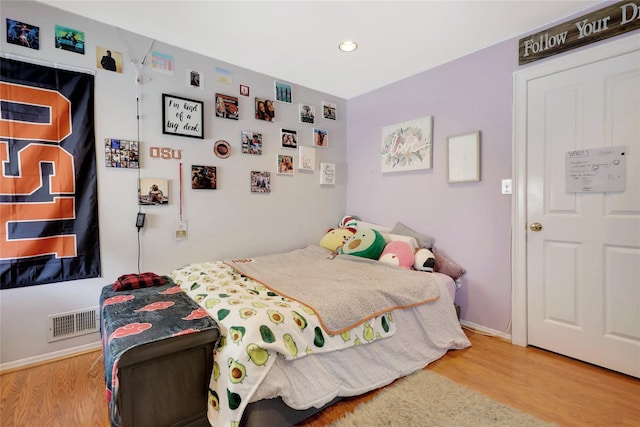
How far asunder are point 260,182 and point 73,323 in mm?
1798

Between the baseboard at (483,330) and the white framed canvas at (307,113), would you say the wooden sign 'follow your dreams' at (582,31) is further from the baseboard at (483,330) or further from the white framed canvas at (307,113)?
the baseboard at (483,330)

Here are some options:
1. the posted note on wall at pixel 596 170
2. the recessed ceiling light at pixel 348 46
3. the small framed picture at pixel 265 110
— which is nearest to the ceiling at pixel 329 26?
the recessed ceiling light at pixel 348 46

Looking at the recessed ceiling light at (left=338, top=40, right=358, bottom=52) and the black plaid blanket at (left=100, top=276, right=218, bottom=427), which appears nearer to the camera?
the black plaid blanket at (left=100, top=276, right=218, bottom=427)

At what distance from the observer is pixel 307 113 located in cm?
329

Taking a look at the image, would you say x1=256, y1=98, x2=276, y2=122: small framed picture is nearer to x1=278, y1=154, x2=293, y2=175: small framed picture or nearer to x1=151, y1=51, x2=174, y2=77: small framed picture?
x1=278, y1=154, x2=293, y2=175: small framed picture

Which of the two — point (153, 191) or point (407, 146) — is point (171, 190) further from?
point (407, 146)

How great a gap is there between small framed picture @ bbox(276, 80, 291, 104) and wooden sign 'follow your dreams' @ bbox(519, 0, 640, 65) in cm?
206

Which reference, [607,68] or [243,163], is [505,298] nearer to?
[607,68]

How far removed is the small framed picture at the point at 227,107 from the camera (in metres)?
2.67

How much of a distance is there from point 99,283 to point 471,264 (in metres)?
2.97

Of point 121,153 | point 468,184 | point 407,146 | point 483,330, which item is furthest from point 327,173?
point 483,330

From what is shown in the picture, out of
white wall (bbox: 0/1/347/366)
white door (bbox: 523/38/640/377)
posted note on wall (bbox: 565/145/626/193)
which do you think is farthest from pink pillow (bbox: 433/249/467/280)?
white wall (bbox: 0/1/347/366)

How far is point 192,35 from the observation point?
230 centimetres

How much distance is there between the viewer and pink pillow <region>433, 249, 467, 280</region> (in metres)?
2.57
